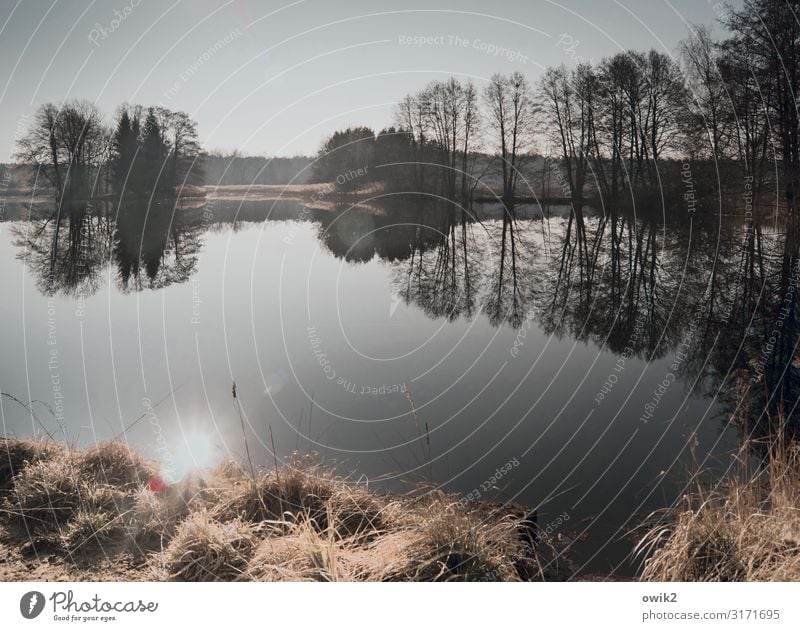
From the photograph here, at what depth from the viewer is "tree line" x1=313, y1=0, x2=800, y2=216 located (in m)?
8.42

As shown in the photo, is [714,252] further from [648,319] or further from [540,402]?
[540,402]

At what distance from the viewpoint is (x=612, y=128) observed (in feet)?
40.7

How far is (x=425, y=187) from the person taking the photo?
12859mm

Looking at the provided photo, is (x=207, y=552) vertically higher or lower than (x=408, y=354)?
lower

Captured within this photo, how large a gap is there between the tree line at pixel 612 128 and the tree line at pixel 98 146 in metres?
2.59

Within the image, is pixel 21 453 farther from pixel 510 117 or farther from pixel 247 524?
pixel 510 117

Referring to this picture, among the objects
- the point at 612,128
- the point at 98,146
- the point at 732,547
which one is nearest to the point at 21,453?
the point at 98,146

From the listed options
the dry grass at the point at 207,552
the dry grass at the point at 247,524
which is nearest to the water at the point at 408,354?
the dry grass at the point at 247,524

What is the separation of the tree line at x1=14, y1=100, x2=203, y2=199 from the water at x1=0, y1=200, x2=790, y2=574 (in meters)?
0.90

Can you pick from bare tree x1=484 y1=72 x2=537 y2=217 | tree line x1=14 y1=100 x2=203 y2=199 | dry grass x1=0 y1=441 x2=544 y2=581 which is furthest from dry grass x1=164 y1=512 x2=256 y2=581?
bare tree x1=484 y1=72 x2=537 y2=217

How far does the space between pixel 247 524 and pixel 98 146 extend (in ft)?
20.6

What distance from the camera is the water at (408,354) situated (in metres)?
5.94

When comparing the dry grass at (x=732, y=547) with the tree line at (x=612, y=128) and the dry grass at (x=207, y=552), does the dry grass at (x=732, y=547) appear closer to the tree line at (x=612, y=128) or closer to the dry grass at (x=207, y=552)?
the dry grass at (x=207, y=552)

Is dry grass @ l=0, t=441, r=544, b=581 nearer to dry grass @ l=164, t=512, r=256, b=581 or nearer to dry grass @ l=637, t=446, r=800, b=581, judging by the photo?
dry grass @ l=164, t=512, r=256, b=581
